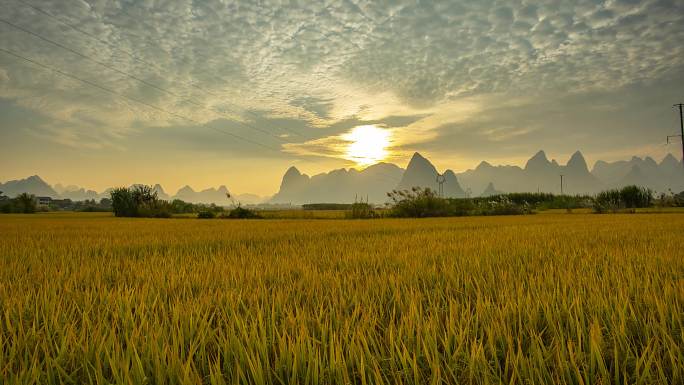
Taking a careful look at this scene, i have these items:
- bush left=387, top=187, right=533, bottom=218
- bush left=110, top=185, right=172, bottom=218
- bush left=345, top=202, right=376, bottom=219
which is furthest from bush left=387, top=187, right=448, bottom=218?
bush left=110, top=185, right=172, bottom=218

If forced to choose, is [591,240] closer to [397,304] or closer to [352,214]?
[397,304]

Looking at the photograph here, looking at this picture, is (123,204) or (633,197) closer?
(123,204)

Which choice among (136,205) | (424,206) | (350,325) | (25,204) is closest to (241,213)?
(136,205)

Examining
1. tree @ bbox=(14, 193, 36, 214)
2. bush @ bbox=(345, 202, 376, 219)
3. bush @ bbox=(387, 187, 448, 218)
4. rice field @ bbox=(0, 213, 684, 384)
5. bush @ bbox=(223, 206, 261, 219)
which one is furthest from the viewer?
tree @ bbox=(14, 193, 36, 214)

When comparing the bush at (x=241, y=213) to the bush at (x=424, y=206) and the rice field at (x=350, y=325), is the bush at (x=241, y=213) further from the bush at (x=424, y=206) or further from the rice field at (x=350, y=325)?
the rice field at (x=350, y=325)

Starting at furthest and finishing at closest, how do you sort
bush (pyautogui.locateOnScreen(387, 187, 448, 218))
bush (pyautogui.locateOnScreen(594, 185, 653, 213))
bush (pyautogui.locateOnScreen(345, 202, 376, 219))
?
1. bush (pyautogui.locateOnScreen(594, 185, 653, 213))
2. bush (pyautogui.locateOnScreen(387, 187, 448, 218))
3. bush (pyautogui.locateOnScreen(345, 202, 376, 219))

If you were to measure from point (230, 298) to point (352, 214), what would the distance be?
49.8 feet

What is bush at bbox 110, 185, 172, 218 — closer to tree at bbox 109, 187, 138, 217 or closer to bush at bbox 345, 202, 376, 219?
tree at bbox 109, 187, 138, 217

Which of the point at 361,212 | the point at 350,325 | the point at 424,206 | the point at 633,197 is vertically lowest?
the point at 350,325

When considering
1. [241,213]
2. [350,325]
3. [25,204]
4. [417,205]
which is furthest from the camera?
[25,204]

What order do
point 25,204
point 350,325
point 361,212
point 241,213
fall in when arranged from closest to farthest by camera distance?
1. point 350,325
2. point 361,212
3. point 241,213
4. point 25,204

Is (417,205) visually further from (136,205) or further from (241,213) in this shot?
(136,205)

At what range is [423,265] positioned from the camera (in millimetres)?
2943

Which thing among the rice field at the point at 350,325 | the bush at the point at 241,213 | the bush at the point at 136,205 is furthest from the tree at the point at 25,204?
the rice field at the point at 350,325
